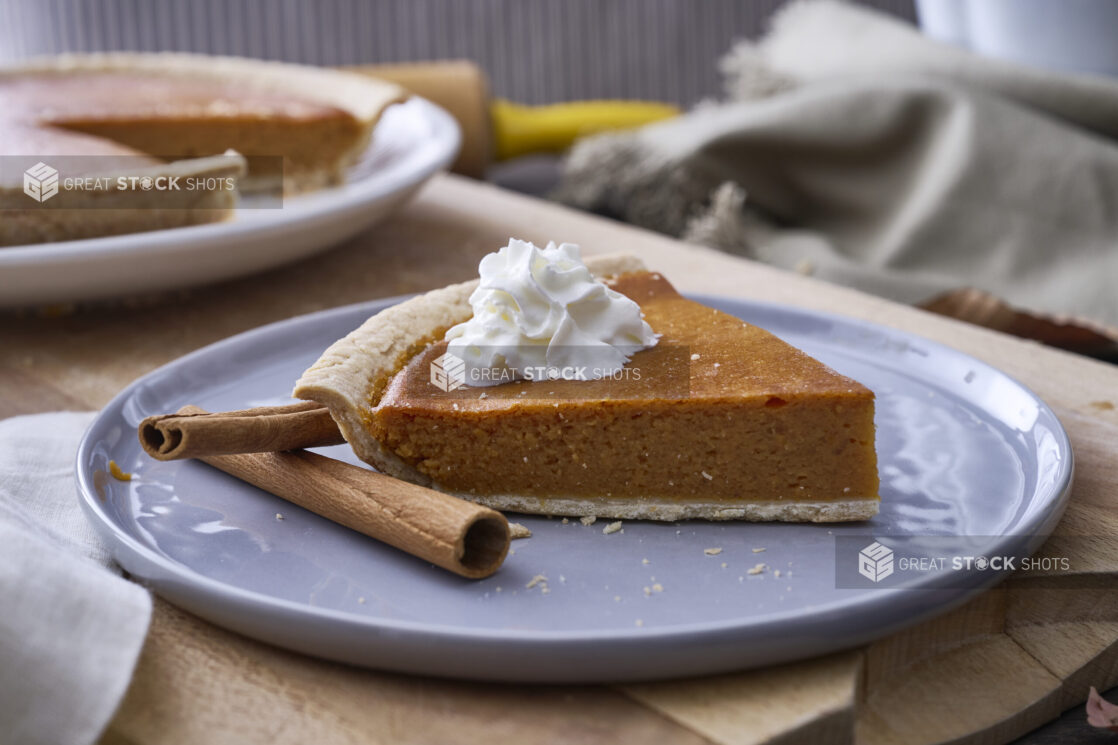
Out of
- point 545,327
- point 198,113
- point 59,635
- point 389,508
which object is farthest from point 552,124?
point 59,635

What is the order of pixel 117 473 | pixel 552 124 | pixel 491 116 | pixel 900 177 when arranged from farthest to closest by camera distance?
1. pixel 552 124
2. pixel 491 116
3. pixel 900 177
4. pixel 117 473

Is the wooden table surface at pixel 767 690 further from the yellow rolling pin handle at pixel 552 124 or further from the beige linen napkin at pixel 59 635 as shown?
the yellow rolling pin handle at pixel 552 124

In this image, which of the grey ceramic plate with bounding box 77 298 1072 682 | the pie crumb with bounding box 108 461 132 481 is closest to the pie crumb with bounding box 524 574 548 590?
the grey ceramic plate with bounding box 77 298 1072 682

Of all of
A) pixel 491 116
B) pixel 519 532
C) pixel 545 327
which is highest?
pixel 545 327

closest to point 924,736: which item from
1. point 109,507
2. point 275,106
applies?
point 109,507

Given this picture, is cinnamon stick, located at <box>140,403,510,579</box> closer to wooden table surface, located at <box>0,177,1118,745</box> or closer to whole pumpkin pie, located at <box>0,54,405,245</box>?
wooden table surface, located at <box>0,177,1118,745</box>

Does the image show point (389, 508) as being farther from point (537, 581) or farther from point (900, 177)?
point (900, 177)

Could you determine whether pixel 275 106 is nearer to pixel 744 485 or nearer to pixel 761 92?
pixel 761 92
